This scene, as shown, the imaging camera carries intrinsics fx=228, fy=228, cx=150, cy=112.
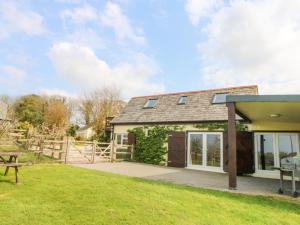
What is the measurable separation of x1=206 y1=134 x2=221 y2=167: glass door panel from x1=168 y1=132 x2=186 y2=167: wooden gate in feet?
5.26

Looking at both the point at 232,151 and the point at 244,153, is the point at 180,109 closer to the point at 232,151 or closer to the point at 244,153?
the point at 244,153

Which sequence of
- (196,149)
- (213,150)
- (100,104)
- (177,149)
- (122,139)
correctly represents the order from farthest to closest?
(100,104) → (122,139) → (177,149) → (196,149) → (213,150)

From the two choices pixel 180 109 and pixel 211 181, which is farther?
pixel 180 109

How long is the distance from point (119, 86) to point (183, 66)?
869 inches

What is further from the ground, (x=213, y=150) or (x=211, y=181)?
(x=213, y=150)

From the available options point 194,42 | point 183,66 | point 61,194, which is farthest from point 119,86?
point 61,194

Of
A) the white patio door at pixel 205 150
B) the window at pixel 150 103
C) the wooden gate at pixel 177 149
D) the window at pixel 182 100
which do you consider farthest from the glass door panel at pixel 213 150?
the window at pixel 150 103

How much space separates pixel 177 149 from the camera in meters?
15.4

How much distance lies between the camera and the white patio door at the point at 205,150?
46.1 feet

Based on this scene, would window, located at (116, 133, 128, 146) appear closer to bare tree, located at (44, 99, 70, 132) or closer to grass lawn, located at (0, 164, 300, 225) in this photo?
grass lawn, located at (0, 164, 300, 225)

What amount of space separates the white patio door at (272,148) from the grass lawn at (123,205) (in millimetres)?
6200

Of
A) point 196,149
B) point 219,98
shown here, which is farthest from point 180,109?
point 196,149

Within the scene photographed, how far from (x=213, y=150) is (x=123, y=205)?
33.6ft

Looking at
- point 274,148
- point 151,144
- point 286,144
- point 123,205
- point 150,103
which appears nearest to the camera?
point 123,205
